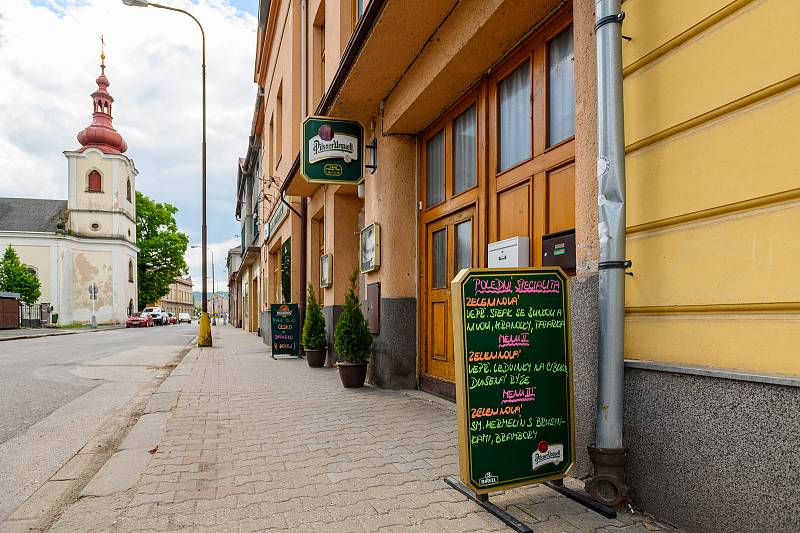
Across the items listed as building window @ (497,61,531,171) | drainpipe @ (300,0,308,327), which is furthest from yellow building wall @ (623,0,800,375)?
drainpipe @ (300,0,308,327)

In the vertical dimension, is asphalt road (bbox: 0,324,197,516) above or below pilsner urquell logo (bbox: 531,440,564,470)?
below

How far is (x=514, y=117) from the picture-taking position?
5137mm

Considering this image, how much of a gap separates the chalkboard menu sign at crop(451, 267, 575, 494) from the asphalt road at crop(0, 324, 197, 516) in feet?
9.01

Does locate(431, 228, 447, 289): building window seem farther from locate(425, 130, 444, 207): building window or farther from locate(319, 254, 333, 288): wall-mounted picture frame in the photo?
locate(319, 254, 333, 288): wall-mounted picture frame

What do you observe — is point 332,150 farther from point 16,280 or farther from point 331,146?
point 16,280

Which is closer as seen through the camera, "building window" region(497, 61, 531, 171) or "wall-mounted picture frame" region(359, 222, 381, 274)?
"building window" region(497, 61, 531, 171)

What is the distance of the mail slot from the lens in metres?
3.98

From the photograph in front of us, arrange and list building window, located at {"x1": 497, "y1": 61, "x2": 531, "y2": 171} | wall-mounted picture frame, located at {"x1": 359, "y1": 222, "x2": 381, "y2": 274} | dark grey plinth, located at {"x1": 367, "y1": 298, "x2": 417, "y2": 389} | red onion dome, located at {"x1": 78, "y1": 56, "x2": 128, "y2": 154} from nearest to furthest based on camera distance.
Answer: building window, located at {"x1": 497, "y1": 61, "x2": 531, "y2": 171}
dark grey plinth, located at {"x1": 367, "y1": 298, "x2": 417, "y2": 389}
wall-mounted picture frame, located at {"x1": 359, "y1": 222, "x2": 381, "y2": 274}
red onion dome, located at {"x1": 78, "y1": 56, "x2": 128, "y2": 154}

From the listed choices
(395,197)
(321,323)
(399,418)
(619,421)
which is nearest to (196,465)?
(399,418)

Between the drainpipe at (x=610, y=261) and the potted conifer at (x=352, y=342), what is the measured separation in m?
4.50

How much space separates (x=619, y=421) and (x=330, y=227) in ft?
26.6

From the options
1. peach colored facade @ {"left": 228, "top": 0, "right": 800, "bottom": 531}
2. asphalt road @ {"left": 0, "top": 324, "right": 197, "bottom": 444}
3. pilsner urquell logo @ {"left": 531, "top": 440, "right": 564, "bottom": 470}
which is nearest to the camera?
peach colored facade @ {"left": 228, "top": 0, "right": 800, "bottom": 531}

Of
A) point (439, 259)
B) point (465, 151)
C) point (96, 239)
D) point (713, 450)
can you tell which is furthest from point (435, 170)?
point (96, 239)

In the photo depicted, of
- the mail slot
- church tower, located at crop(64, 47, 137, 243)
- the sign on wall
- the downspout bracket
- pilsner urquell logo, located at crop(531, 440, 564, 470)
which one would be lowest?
pilsner urquell logo, located at crop(531, 440, 564, 470)
